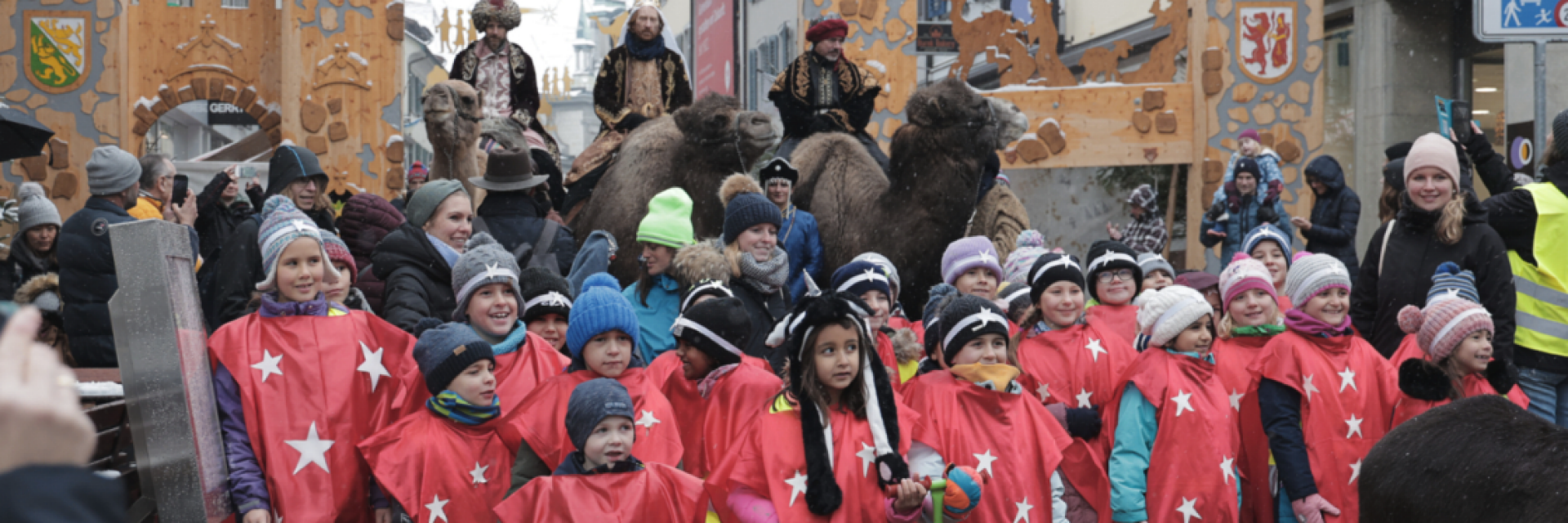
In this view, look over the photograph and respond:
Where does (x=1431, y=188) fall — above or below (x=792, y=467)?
above

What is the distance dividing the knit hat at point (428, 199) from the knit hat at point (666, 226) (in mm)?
784

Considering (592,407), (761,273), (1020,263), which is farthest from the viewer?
(1020,263)

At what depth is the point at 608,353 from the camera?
14.1 ft

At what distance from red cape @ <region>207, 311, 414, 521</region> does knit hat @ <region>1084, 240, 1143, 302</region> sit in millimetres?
2930

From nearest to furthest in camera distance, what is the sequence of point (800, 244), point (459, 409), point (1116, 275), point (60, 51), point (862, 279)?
point (459, 409) → point (862, 279) → point (1116, 275) → point (800, 244) → point (60, 51)

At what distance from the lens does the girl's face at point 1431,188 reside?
5398mm

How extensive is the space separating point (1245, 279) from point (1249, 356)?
32cm

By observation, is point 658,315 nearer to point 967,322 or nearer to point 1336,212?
point 967,322

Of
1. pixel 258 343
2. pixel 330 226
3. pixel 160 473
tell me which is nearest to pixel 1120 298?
pixel 258 343

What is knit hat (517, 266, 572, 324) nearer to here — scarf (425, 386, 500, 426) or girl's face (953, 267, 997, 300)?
scarf (425, 386, 500, 426)

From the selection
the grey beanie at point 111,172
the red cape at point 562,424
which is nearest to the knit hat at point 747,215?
the red cape at point 562,424

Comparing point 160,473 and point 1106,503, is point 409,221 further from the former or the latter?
point 1106,503

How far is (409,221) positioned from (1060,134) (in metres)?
8.39

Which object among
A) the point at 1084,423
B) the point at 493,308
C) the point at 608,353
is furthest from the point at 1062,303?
the point at 493,308
